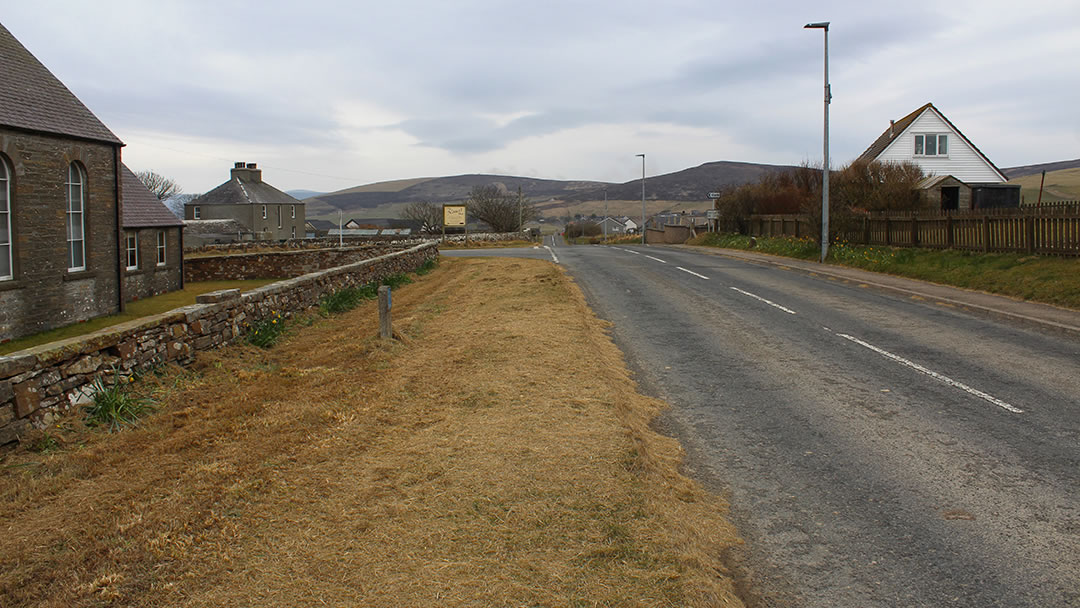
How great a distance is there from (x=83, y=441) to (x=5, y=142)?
15.1 m

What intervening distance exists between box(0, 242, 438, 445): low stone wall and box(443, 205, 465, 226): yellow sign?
35.2m

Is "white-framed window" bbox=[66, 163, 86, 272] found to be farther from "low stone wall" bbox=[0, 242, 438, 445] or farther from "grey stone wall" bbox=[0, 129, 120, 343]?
"low stone wall" bbox=[0, 242, 438, 445]

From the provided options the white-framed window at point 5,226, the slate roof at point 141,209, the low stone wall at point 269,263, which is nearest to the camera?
the white-framed window at point 5,226

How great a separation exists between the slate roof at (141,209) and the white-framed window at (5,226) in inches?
412

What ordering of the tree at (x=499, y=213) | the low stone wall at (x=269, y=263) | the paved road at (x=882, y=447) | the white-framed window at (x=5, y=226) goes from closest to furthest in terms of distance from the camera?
the paved road at (x=882, y=447), the white-framed window at (x=5, y=226), the low stone wall at (x=269, y=263), the tree at (x=499, y=213)

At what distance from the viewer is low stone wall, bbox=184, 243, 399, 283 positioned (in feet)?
111

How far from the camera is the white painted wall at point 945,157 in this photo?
151ft

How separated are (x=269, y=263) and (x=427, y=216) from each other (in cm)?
8016

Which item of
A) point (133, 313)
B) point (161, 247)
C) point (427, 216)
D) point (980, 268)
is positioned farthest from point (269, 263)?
point (427, 216)

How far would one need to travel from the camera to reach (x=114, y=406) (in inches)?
308

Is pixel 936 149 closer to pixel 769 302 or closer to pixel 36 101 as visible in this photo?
pixel 769 302

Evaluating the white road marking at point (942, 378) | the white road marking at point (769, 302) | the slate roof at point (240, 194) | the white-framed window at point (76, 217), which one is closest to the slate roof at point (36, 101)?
the white-framed window at point (76, 217)

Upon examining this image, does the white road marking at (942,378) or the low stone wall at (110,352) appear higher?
the low stone wall at (110,352)

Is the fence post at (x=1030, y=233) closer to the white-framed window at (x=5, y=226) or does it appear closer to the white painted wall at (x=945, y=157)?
the white-framed window at (x=5, y=226)
